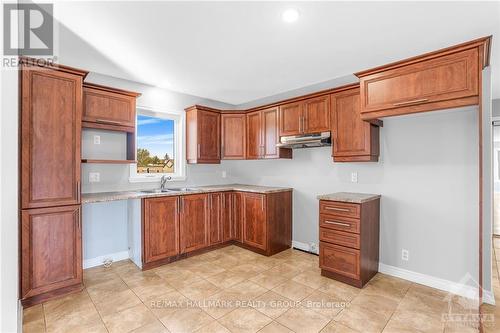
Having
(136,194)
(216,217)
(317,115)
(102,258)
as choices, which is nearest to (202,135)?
(216,217)

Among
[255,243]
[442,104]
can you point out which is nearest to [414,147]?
[442,104]

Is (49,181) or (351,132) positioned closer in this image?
(49,181)

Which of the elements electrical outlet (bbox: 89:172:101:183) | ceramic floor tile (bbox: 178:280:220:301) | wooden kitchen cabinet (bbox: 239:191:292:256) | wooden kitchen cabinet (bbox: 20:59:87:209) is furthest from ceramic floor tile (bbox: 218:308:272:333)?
electrical outlet (bbox: 89:172:101:183)

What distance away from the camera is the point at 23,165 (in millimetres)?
2279

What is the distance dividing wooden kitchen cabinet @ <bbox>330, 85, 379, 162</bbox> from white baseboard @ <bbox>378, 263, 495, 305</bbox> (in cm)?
131

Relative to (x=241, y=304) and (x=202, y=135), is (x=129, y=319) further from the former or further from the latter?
(x=202, y=135)

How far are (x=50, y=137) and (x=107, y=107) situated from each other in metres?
0.88

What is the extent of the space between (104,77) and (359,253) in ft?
12.4

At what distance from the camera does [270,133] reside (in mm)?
3967

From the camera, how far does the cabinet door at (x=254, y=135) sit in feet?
13.6

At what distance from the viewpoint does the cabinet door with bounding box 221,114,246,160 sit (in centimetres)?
434

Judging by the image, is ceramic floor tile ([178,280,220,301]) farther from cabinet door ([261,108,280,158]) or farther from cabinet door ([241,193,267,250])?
cabinet door ([261,108,280,158])

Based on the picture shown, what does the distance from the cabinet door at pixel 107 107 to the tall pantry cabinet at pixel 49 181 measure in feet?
1.48

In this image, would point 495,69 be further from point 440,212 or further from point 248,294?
point 248,294
